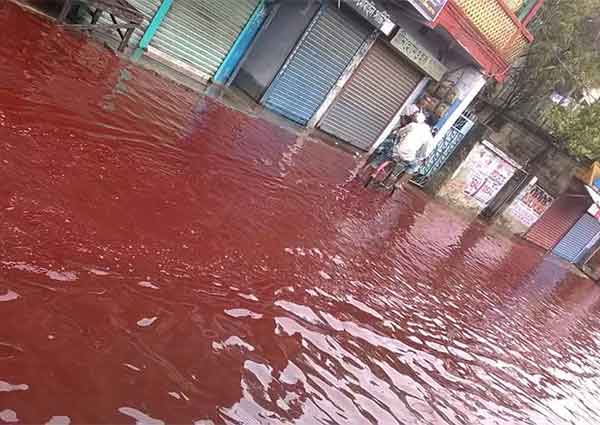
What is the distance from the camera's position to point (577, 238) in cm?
2277

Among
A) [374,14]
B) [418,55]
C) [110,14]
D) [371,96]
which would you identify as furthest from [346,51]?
[110,14]

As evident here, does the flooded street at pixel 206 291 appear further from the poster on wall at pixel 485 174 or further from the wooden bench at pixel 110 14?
the poster on wall at pixel 485 174

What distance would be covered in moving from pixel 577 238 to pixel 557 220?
80.3 inches

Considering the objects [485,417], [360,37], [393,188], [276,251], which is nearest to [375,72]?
[360,37]

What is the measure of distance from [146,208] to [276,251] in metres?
1.48

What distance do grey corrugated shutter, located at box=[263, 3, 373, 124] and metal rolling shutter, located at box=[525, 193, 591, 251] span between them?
11.6m

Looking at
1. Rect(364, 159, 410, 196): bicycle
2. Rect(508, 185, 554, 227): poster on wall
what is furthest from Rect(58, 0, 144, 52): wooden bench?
Rect(508, 185, 554, 227): poster on wall

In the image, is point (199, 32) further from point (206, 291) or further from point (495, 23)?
point (206, 291)

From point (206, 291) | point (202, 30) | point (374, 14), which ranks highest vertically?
point (374, 14)

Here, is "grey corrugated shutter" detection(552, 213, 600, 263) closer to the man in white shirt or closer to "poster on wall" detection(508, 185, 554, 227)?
"poster on wall" detection(508, 185, 554, 227)

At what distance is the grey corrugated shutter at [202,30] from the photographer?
11.9 meters

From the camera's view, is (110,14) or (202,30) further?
(202,30)

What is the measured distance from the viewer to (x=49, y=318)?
9.84 ft

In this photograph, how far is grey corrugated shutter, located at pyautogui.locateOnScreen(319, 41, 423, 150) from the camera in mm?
14758
